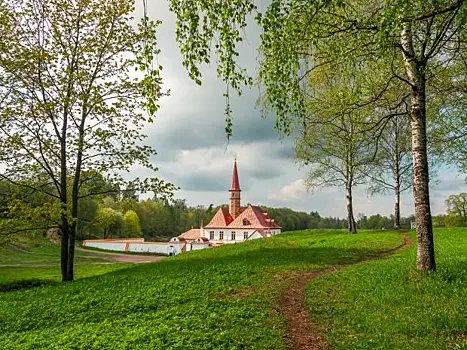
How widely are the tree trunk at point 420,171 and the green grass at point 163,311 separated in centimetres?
388

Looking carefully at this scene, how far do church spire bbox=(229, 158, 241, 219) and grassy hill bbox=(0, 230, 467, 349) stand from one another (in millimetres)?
54001

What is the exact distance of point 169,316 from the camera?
26.8 feet

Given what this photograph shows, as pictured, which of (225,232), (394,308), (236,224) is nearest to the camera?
(394,308)

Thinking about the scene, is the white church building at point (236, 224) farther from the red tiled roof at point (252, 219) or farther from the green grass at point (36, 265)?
the green grass at point (36, 265)

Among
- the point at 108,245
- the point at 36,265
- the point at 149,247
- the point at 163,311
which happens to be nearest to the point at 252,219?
the point at 149,247

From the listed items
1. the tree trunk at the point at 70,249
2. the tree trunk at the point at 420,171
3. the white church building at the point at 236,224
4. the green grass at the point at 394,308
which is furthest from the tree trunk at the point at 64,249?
the white church building at the point at 236,224

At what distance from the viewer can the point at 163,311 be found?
8.74m

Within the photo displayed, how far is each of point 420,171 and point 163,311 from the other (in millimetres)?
7414

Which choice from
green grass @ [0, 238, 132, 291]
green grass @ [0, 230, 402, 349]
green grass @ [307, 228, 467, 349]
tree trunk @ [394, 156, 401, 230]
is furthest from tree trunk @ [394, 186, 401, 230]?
green grass @ [0, 238, 132, 291]

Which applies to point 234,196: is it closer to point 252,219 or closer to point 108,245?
point 252,219

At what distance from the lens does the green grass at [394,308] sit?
600 cm

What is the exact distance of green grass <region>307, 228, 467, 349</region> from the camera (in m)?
6.00

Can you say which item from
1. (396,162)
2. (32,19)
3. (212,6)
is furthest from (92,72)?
(396,162)

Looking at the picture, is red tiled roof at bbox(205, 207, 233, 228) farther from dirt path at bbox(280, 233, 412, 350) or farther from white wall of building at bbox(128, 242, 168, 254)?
dirt path at bbox(280, 233, 412, 350)
